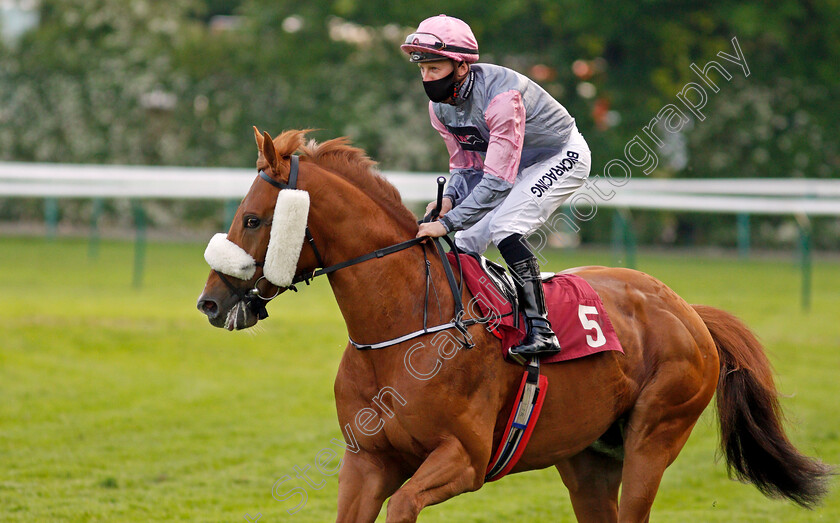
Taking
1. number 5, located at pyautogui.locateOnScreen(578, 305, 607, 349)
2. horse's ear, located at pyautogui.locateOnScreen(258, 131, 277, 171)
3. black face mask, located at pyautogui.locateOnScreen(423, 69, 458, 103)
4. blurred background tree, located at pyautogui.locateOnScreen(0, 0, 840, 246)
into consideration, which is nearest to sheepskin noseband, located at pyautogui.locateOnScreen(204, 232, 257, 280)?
horse's ear, located at pyautogui.locateOnScreen(258, 131, 277, 171)

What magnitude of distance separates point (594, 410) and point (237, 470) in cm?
292

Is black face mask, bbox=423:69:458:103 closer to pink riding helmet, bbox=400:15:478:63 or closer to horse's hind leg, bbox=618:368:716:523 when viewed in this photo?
pink riding helmet, bbox=400:15:478:63

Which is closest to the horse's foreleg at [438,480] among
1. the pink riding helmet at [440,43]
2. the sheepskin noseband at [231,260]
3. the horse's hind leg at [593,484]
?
the sheepskin noseband at [231,260]

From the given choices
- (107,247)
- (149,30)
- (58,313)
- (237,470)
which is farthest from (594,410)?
(149,30)

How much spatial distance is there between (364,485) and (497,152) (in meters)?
1.32

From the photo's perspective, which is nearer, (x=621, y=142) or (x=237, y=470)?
(x=237, y=470)

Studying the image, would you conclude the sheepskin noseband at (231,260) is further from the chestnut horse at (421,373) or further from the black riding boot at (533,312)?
the black riding boot at (533,312)

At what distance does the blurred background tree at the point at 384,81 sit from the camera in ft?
69.9

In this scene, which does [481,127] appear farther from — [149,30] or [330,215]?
[149,30]

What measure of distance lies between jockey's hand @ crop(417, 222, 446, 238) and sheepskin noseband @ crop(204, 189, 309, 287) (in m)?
0.49

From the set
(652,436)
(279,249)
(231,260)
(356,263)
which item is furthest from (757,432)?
(231,260)

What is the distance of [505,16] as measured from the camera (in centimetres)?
2072

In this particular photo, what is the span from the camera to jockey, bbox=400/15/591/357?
139 inches

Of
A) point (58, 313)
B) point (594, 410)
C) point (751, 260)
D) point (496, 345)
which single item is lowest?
point (751, 260)
